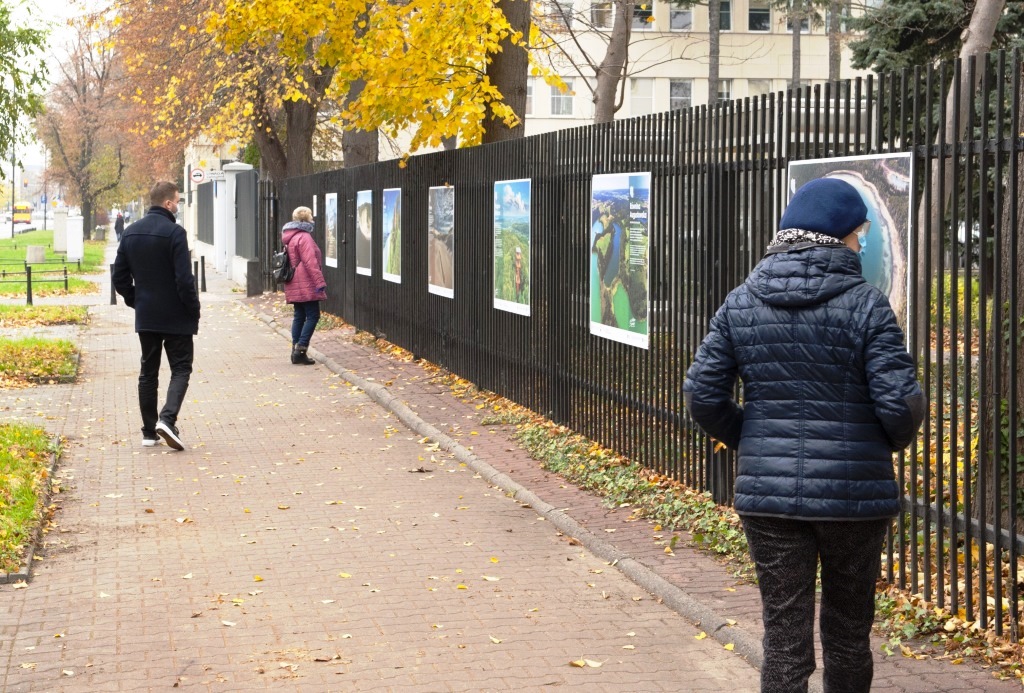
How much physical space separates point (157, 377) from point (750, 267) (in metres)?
5.46

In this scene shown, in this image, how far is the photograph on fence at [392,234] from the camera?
18469mm

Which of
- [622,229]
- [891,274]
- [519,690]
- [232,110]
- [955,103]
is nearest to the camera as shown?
[519,690]

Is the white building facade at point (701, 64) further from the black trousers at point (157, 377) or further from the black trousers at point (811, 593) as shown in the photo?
the black trousers at point (811, 593)

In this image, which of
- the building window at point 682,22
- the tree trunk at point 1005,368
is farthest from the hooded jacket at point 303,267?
the building window at point 682,22

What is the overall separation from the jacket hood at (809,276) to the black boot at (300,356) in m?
14.0

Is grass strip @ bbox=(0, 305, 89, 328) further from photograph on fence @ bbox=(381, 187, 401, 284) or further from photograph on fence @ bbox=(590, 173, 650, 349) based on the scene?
photograph on fence @ bbox=(590, 173, 650, 349)

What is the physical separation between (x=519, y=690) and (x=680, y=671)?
2.30 ft

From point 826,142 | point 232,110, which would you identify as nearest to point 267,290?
point 232,110

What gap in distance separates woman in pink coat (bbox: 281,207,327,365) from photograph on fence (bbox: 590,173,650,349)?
7537mm

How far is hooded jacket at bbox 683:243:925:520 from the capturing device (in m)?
4.31

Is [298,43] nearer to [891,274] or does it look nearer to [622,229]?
[622,229]

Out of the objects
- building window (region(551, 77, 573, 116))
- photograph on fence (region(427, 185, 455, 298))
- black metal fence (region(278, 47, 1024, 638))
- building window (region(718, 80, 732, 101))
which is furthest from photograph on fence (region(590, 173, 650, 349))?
building window (region(718, 80, 732, 101))

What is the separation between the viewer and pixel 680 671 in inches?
227

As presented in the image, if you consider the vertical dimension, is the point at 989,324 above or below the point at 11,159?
below
